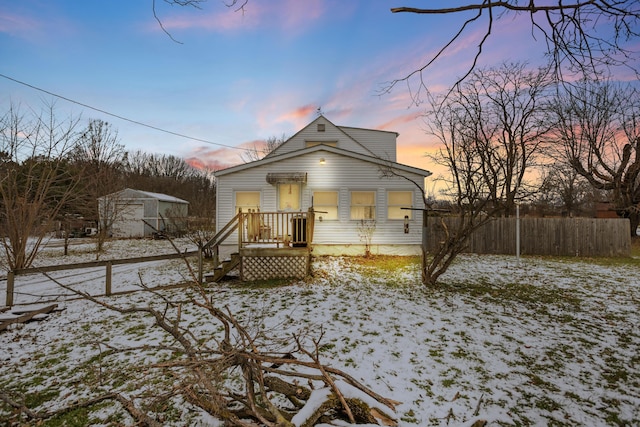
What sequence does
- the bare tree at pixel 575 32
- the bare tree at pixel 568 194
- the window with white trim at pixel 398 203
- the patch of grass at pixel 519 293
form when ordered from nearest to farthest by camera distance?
the bare tree at pixel 575 32 → the patch of grass at pixel 519 293 → the window with white trim at pixel 398 203 → the bare tree at pixel 568 194

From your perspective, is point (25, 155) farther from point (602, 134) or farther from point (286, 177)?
point (602, 134)

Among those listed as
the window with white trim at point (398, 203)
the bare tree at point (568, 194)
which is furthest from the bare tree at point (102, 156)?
the bare tree at point (568, 194)

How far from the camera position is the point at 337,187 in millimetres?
11680

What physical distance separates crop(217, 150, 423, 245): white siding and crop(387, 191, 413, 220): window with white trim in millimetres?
183

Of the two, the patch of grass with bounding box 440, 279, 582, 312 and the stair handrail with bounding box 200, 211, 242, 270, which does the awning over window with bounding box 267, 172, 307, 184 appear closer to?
the stair handrail with bounding box 200, 211, 242, 270

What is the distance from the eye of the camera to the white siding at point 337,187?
1152 cm

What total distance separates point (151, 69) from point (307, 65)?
13.5 ft

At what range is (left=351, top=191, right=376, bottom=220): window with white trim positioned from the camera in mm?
11641

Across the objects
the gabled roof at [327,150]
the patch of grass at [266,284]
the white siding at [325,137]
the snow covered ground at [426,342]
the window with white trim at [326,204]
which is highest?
the white siding at [325,137]

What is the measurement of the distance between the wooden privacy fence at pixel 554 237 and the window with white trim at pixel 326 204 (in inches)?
181

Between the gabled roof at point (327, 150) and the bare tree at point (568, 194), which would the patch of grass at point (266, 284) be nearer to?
the gabled roof at point (327, 150)

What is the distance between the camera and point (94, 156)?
51.1 ft

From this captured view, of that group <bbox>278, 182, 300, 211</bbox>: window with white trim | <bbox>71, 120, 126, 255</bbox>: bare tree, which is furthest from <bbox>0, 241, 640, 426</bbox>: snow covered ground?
<bbox>71, 120, 126, 255</bbox>: bare tree

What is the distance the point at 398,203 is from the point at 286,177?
4.74 m
